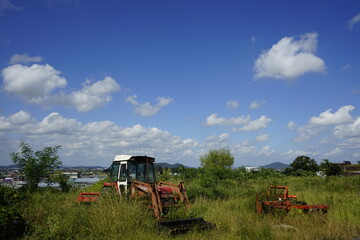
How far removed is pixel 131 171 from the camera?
39.3 ft

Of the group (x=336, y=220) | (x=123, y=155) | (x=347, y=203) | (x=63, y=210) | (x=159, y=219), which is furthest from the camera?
(x=347, y=203)

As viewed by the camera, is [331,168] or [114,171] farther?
[331,168]

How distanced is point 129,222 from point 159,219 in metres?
1.43

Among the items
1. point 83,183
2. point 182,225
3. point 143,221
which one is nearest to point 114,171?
point 143,221

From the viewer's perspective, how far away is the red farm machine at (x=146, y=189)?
32.2 ft

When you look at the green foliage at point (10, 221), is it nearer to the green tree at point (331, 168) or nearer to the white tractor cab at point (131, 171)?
the white tractor cab at point (131, 171)

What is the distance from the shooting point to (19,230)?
7656 millimetres

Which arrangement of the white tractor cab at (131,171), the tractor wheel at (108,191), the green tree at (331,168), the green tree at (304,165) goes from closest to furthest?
the tractor wheel at (108,191), the white tractor cab at (131,171), the green tree at (331,168), the green tree at (304,165)

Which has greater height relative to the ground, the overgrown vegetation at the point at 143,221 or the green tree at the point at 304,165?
the green tree at the point at 304,165

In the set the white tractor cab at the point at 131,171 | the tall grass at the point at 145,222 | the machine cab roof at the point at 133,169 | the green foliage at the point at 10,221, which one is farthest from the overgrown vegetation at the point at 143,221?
the machine cab roof at the point at 133,169

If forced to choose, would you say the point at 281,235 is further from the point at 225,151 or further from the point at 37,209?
the point at 225,151

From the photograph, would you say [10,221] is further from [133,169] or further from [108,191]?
[133,169]

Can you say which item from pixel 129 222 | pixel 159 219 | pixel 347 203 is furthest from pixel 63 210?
pixel 347 203

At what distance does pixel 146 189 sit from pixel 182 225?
1996 millimetres
